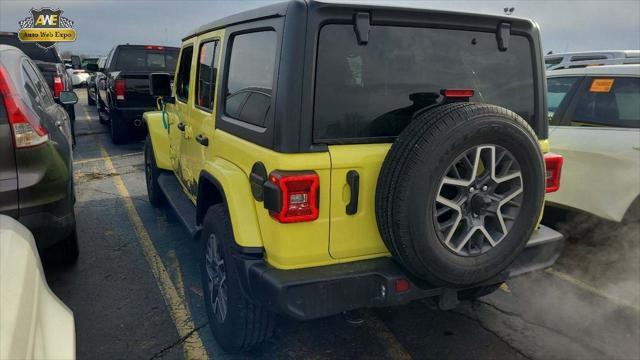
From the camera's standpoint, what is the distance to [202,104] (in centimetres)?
349

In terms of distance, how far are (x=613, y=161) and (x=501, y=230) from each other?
2.01 metres

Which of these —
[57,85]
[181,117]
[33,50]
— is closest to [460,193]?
[181,117]

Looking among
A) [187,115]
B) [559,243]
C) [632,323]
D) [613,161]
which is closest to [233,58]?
[187,115]

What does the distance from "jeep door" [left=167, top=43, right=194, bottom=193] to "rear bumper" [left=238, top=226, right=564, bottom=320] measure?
5.76ft

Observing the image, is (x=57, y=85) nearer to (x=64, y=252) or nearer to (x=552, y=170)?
(x=64, y=252)

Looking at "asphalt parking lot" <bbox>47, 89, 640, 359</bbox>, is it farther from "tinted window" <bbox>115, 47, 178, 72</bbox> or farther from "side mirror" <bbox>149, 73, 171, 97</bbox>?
"tinted window" <bbox>115, 47, 178, 72</bbox>

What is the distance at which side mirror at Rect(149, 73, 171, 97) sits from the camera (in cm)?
439

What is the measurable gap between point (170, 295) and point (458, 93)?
2.57 meters

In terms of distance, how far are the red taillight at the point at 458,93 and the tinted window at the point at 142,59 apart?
27.9ft

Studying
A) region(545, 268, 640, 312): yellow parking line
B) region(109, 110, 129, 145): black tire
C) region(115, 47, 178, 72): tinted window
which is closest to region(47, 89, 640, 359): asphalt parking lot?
region(545, 268, 640, 312): yellow parking line

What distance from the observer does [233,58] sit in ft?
9.60

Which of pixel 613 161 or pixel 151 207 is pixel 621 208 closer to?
pixel 613 161

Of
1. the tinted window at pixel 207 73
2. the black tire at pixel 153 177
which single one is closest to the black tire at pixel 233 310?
the tinted window at pixel 207 73

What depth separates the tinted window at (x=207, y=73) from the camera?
3246 mm
